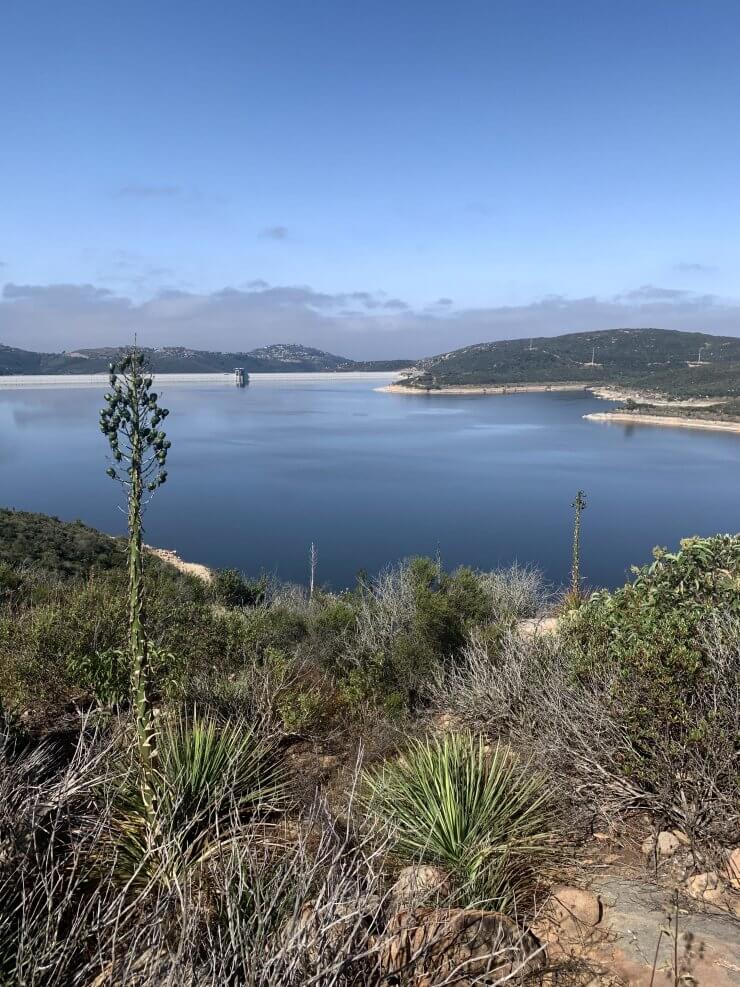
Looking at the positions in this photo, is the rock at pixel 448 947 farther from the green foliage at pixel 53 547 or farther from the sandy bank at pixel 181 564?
the sandy bank at pixel 181 564

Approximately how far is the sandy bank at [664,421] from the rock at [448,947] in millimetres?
68937

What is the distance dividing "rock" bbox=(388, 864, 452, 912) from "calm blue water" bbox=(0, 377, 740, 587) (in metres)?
20.3

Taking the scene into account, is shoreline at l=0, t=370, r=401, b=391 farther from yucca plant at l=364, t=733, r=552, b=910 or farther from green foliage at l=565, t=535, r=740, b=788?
yucca plant at l=364, t=733, r=552, b=910

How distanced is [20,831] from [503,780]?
82.1 inches

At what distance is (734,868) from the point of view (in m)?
2.80

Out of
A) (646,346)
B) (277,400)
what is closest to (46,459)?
(277,400)

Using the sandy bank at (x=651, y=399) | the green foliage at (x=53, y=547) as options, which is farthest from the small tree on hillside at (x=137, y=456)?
the sandy bank at (x=651, y=399)

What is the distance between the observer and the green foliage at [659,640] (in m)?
3.17

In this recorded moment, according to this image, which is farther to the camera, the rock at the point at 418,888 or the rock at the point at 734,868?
the rock at the point at 734,868

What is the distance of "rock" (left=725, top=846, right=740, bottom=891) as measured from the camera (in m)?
2.77

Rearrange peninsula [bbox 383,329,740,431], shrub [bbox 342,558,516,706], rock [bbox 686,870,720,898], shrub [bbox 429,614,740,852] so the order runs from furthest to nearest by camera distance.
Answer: peninsula [bbox 383,329,740,431] < shrub [bbox 342,558,516,706] < shrub [bbox 429,614,740,852] < rock [bbox 686,870,720,898]

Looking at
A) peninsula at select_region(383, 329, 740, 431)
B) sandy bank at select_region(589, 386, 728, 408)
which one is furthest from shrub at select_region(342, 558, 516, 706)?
sandy bank at select_region(589, 386, 728, 408)

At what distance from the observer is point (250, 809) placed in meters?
2.93

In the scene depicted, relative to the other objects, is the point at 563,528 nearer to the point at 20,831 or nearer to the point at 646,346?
the point at 20,831
